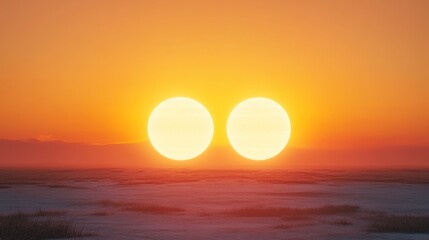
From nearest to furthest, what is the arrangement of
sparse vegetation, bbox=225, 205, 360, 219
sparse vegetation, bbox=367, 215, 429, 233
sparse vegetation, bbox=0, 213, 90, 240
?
sparse vegetation, bbox=0, 213, 90, 240 → sparse vegetation, bbox=367, 215, 429, 233 → sparse vegetation, bbox=225, 205, 360, 219

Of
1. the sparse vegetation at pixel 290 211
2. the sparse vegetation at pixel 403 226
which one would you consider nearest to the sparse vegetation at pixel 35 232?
the sparse vegetation at pixel 290 211

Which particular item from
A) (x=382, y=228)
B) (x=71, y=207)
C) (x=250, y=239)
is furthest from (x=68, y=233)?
(x=71, y=207)

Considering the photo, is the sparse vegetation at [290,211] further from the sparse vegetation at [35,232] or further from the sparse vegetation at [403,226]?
the sparse vegetation at [35,232]

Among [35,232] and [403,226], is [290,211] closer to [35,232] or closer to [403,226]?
[403,226]

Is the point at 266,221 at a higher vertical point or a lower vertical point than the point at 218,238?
higher

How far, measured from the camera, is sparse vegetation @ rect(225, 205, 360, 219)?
31750 millimetres

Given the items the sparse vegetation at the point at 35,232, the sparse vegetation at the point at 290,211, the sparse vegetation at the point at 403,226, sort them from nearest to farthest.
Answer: the sparse vegetation at the point at 35,232 < the sparse vegetation at the point at 403,226 < the sparse vegetation at the point at 290,211

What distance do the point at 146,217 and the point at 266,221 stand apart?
243 inches

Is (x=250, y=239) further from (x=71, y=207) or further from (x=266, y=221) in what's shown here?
(x=71, y=207)

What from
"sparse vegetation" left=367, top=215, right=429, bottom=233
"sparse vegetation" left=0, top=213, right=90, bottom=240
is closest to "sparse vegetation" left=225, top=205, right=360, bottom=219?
"sparse vegetation" left=367, top=215, right=429, bottom=233

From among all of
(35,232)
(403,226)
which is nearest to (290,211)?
(403,226)

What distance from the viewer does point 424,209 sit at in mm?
36000

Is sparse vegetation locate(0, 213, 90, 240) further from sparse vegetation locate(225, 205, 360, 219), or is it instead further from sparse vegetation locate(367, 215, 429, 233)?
sparse vegetation locate(367, 215, 429, 233)

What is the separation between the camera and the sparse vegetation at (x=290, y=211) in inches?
1250
